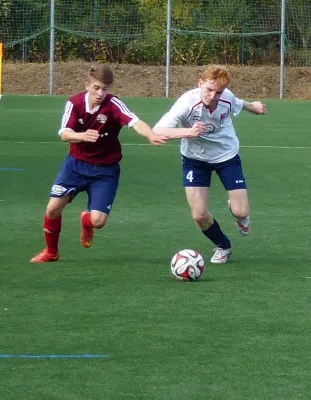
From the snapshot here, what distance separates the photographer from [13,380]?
5344mm

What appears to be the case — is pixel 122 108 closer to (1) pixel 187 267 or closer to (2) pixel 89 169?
(2) pixel 89 169

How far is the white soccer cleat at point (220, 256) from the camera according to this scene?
8.60 m

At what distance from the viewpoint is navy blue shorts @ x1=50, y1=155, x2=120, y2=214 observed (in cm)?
854

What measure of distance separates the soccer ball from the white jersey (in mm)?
1036

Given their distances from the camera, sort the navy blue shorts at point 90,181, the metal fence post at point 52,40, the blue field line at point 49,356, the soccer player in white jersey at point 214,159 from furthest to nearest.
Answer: the metal fence post at point 52,40, the navy blue shorts at point 90,181, the soccer player in white jersey at point 214,159, the blue field line at point 49,356

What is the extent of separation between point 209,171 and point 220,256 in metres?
0.67

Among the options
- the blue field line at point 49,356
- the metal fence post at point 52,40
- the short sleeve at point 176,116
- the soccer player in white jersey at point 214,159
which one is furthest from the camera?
the metal fence post at point 52,40

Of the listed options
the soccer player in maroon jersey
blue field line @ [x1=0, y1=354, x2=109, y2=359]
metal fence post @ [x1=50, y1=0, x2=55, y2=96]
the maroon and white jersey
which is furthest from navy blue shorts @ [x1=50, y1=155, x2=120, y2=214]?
metal fence post @ [x1=50, y1=0, x2=55, y2=96]

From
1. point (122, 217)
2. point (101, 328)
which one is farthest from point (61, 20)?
point (101, 328)

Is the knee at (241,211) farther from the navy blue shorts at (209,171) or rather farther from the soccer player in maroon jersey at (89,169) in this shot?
the soccer player in maroon jersey at (89,169)

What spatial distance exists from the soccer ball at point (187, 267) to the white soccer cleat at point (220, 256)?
714mm

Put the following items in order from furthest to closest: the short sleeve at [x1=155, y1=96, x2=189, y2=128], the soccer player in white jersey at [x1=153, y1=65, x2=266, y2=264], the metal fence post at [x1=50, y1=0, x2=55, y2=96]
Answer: the metal fence post at [x1=50, y1=0, x2=55, y2=96] < the soccer player in white jersey at [x1=153, y1=65, x2=266, y2=264] < the short sleeve at [x1=155, y1=96, x2=189, y2=128]

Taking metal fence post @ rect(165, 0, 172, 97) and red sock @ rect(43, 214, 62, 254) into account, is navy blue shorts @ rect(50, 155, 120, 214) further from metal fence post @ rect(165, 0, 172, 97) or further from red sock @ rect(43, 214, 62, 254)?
metal fence post @ rect(165, 0, 172, 97)

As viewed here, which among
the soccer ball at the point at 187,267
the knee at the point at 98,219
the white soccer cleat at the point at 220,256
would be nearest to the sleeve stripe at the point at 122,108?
the knee at the point at 98,219
